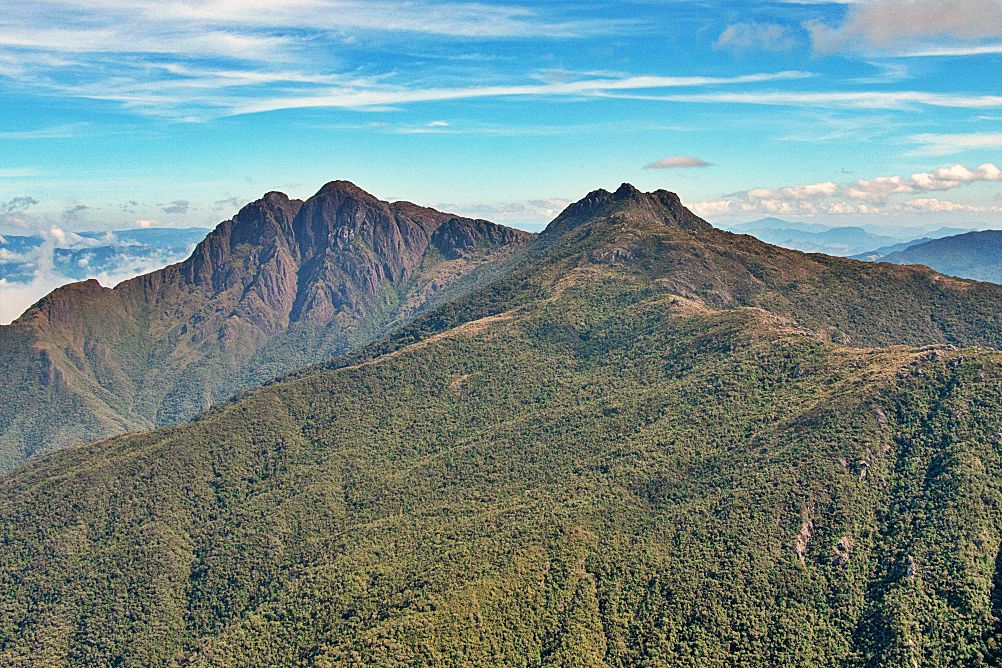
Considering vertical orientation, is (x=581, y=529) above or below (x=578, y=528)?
below

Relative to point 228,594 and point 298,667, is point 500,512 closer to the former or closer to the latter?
point 298,667

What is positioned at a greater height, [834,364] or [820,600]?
[834,364]

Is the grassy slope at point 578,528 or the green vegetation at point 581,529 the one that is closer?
the green vegetation at point 581,529

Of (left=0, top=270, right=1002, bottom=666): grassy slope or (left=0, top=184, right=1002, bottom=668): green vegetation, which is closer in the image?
(left=0, top=184, right=1002, bottom=668): green vegetation

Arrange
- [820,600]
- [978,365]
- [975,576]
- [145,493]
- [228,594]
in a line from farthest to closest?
[145,493] < [228,594] < [978,365] < [820,600] < [975,576]

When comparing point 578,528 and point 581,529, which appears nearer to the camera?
point 581,529

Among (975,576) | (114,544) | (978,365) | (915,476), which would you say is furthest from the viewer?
(114,544)

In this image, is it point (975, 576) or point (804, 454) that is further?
point (804, 454)

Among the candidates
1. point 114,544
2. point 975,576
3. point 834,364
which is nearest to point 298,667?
point 114,544
